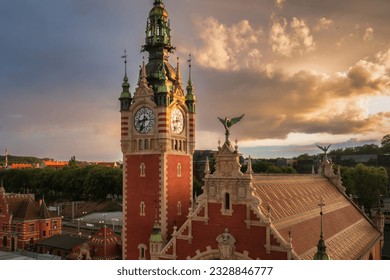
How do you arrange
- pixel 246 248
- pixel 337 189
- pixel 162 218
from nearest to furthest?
pixel 246 248, pixel 162 218, pixel 337 189

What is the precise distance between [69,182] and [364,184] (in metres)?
63.3

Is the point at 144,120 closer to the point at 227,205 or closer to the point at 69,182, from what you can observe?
the point at 227,205

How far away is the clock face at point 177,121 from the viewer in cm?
2968

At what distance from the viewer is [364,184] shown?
5609 centimetres

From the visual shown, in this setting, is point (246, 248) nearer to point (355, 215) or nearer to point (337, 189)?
point (355, 215)

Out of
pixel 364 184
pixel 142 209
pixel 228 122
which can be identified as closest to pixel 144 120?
pixel 142 209

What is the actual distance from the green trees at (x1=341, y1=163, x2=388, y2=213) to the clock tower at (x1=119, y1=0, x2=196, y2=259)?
30219 mm

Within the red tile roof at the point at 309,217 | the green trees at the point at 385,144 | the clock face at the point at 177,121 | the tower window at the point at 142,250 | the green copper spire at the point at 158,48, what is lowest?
the tower window at the point at 142,250

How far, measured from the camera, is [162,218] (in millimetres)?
28172

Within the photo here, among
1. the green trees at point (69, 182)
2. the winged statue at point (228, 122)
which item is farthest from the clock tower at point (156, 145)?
the green trees at point (69, 182)

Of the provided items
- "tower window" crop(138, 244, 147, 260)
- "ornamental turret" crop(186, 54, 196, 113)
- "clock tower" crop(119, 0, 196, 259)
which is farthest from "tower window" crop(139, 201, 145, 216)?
"ornamental turret" crop(186, 54, 196, 113)

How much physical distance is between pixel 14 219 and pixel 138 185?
32.9 m

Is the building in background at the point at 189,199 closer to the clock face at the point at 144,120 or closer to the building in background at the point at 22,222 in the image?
the clock face at the point at 144,120
